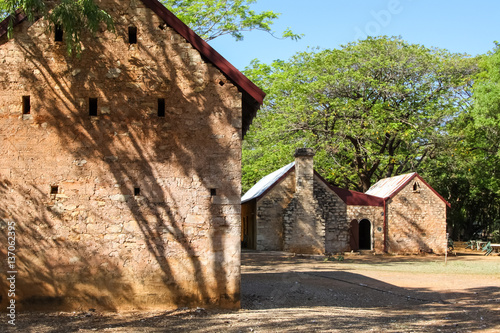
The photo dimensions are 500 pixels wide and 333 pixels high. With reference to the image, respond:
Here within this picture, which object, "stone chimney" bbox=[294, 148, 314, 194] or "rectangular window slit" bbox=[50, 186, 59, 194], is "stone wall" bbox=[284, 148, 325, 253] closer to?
"stone chimney" bbox=[294, 148, 314, 194]

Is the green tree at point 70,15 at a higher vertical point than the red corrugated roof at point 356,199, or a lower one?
higher

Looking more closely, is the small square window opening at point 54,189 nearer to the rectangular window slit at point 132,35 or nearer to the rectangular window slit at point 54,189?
the rectangular window slit at point 54,189

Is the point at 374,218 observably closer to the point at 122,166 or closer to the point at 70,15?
the point at 122,166

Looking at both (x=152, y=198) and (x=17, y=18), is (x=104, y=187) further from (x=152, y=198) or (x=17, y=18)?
(x=17, y=18)

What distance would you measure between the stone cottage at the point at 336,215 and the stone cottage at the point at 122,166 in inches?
719

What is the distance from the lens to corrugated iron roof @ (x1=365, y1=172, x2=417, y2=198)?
30703 mm

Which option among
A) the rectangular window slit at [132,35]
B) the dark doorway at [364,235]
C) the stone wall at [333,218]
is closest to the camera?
the rectangular window slit at [132,35]

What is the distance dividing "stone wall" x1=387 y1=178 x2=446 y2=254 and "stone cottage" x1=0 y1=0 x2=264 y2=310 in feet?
71.5

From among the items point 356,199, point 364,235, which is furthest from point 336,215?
point 364,235

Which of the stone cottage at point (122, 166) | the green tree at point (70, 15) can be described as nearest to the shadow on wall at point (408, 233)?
the stone cottage at point (122, 166)

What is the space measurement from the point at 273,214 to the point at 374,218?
237 inches

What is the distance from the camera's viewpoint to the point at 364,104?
32.7 m

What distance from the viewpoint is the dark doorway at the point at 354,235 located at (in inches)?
1214

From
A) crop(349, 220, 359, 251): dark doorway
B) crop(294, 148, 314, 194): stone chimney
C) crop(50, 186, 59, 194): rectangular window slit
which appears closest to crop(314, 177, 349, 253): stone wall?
crop(349, 220, 359, 251): dark doorway
